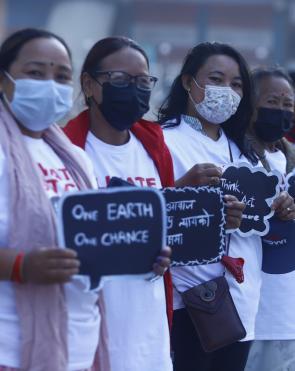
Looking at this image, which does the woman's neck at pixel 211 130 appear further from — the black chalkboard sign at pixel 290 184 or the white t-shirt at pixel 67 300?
the white t-shirt at pixel 67 300

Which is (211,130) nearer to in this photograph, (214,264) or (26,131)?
(214,264)

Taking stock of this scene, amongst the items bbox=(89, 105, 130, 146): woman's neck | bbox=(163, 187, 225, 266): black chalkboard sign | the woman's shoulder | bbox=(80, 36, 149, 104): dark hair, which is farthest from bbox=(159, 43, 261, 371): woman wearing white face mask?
the woman's shoulder

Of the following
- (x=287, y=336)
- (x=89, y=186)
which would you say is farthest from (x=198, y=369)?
(x=89, y=186)

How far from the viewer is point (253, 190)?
438cm

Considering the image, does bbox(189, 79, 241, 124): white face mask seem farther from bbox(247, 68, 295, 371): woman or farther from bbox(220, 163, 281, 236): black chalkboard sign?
bbox(247, 68, 295, 371): woman

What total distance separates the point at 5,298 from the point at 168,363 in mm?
915

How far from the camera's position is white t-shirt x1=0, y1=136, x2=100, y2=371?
296 centimetres

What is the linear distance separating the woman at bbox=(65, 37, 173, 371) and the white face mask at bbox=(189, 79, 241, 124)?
525 millimetres

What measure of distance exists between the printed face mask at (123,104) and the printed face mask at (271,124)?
131cm

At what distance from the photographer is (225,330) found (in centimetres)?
412

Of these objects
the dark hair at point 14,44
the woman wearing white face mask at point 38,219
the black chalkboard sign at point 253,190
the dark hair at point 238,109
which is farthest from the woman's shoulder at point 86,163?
the dark hair at point 238,109

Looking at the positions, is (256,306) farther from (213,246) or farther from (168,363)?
(168,363)

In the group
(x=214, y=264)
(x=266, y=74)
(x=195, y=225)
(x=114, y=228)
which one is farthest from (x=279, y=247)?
(x=114, y=228)

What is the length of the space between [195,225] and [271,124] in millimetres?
1130
